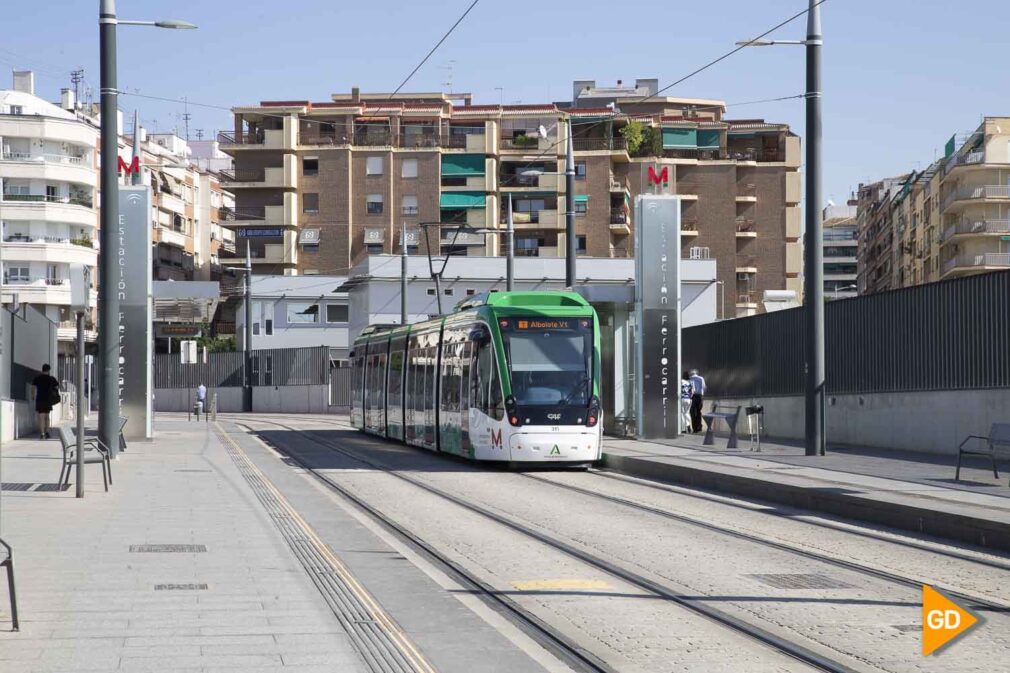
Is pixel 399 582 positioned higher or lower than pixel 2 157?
lower

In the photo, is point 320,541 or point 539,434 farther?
point 539,434

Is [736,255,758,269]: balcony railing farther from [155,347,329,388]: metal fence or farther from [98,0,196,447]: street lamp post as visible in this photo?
[98,0,196,447]: street lamp post

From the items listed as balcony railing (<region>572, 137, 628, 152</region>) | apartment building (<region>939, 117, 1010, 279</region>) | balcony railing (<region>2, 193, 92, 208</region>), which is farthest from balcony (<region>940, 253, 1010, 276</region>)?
balcony railing (<region>2, 193, 92, 208</region>)

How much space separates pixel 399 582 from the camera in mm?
10961

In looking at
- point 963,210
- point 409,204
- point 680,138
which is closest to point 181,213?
point 409,204

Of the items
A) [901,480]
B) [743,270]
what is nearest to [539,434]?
[901,480]

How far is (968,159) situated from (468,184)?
111 feet

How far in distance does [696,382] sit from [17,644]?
29.7 m

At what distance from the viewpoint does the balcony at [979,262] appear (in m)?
97.5

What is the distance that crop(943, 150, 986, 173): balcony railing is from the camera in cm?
9756

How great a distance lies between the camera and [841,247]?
7407 inches

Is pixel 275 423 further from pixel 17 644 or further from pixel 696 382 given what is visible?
pixel 17 644

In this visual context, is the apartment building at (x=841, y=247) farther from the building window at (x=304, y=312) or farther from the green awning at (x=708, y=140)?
the building window at (x=304, y=312)

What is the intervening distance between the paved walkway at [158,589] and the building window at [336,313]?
69333mm
